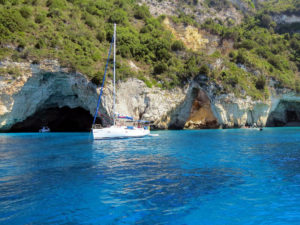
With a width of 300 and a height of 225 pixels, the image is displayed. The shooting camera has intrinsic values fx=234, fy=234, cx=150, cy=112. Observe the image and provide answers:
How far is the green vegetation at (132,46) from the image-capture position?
36531 millimetres

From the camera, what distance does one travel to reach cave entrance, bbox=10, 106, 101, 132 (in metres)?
42.6

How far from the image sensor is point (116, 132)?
25547mm

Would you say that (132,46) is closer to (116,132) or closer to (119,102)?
(119,102)

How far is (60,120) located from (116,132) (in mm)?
28381

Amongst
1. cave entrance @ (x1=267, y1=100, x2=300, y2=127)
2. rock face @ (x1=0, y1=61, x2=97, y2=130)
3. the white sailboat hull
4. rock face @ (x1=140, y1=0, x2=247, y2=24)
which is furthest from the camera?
rock face @ (x1=140, y1=0, x2=247, y2=24)

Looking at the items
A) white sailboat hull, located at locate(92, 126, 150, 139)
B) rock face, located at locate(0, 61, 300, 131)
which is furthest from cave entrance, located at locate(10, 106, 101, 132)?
white sailboat hull, located at locate(92, 126, 150, 139)

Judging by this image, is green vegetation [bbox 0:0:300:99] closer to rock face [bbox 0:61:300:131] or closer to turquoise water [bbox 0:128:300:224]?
rock face [bbox 0:61:300:131]

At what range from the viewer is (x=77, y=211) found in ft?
19.2

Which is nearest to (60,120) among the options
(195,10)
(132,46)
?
(132,46)

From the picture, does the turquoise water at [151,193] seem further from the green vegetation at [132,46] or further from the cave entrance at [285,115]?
the cave entrance at [285,115]

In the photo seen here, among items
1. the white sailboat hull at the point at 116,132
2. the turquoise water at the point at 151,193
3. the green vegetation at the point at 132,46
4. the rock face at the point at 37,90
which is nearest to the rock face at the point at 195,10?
the green vegetation at the point at 132,46

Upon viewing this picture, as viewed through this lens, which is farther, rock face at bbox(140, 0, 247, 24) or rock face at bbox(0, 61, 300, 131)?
rock face at bbox(140, 0, 247, 24)

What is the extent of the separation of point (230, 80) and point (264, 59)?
1958 cm

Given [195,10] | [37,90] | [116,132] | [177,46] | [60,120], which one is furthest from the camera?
[195,10]
